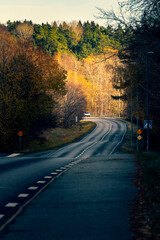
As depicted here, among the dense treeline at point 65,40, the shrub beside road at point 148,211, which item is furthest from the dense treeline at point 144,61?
the dense treeline at point 65,40

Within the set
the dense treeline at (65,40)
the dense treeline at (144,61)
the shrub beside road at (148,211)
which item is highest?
the dense treeline at (65,40)

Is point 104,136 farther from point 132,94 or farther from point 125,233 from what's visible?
point 125,233

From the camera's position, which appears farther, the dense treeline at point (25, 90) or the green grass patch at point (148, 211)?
the dense treeline at point (25, 90)

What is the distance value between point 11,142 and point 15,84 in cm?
671

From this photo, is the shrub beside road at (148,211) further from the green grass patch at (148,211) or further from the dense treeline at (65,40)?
the dense treeline at (65,40)

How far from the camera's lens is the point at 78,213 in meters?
8.77

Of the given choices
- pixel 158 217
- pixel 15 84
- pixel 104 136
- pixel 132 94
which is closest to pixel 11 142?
pixel 15 84

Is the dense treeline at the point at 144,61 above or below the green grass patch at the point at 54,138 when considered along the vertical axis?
above

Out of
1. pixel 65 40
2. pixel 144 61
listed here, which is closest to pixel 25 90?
pixel 144 61

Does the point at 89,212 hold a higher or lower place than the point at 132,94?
lower

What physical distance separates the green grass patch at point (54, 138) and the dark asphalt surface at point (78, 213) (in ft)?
124

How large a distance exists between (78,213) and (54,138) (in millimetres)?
64998

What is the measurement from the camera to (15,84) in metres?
51.4

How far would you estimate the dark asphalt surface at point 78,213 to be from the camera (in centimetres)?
704
